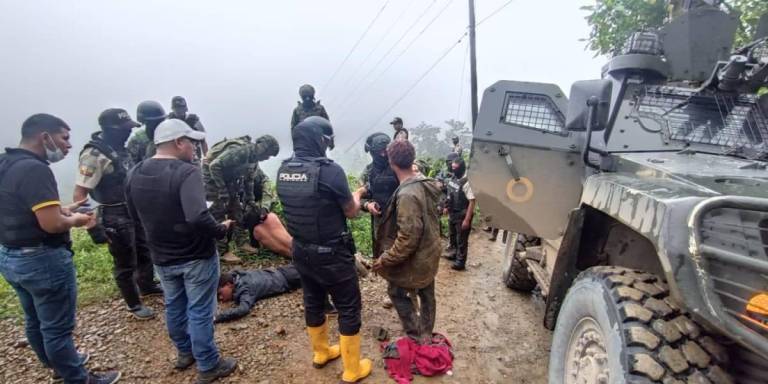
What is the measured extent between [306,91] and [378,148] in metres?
2.48

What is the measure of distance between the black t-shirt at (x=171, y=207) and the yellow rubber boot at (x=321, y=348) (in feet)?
3.32

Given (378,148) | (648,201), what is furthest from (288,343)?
(648,201)

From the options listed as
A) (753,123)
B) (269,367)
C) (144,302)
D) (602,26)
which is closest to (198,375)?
(269,367)

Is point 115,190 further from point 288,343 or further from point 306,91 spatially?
point 306,91

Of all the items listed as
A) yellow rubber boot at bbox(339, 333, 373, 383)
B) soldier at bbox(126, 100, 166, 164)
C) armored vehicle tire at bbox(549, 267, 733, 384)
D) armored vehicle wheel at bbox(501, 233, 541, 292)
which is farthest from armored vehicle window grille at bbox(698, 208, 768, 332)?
soldier at bbox(126, 100, 166, 164)

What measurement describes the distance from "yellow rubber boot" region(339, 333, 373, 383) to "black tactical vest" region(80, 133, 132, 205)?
94.5 inches

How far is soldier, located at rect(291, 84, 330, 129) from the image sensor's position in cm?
558

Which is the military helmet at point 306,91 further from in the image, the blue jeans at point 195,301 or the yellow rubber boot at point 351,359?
the yellow rubber boot at point 351,359

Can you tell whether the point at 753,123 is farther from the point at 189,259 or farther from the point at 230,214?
the point at 230,214

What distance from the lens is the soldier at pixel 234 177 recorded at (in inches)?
172

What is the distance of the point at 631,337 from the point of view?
4.96 ft

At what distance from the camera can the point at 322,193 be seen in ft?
8.46

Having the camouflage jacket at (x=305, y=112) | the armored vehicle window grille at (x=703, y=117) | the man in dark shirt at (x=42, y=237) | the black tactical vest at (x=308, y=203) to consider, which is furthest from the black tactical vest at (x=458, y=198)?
the man in dark shirt at (x=42, y=237)

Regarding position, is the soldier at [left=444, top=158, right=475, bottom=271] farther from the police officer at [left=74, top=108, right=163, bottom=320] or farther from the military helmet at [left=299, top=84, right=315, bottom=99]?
the police officer at [left=74, top=108, right=163, bottom=320]
